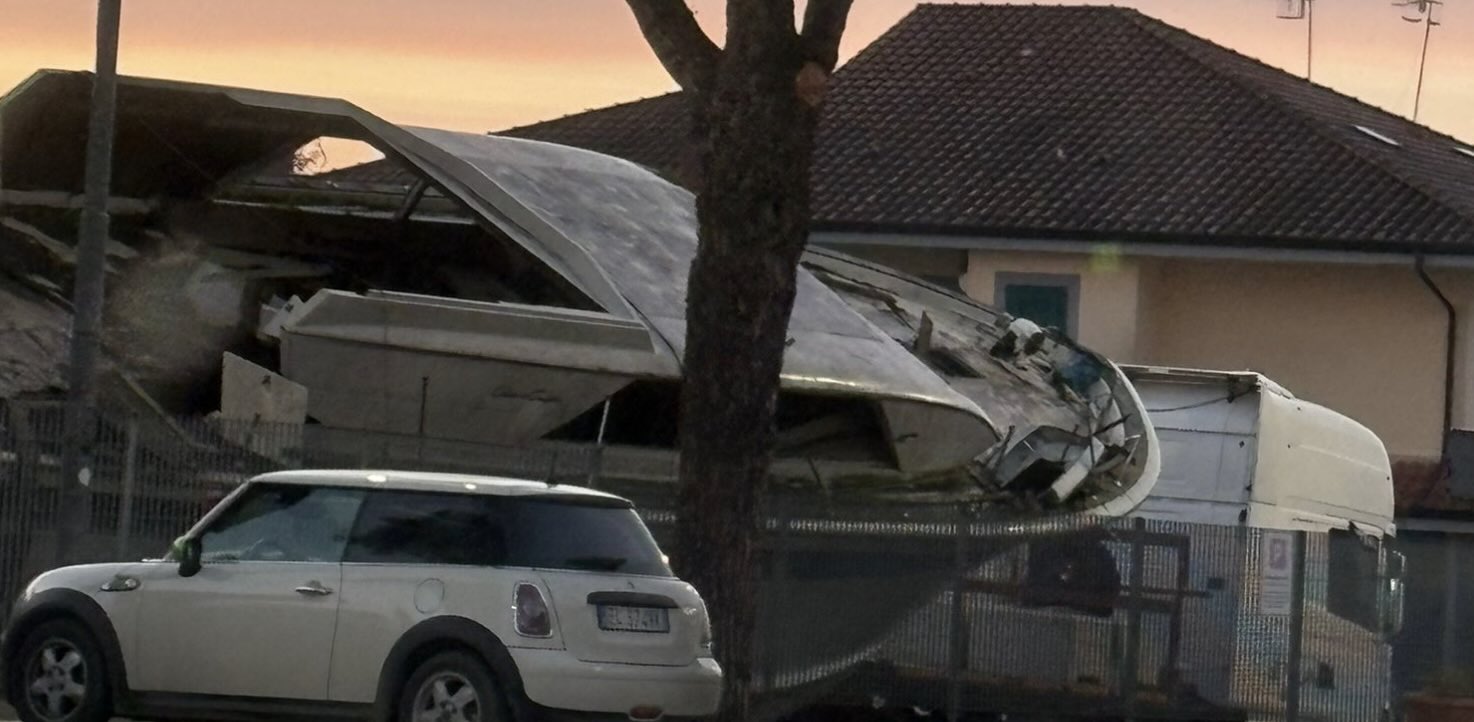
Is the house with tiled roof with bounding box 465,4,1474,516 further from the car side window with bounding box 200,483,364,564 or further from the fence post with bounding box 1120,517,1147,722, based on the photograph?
the car side window with bounding box 200,483,364,564

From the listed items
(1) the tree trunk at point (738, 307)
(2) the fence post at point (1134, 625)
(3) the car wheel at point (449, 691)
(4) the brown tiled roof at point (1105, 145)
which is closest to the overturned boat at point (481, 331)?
(2) the fence post at point (1134, 625)

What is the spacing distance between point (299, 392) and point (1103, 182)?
2339cm

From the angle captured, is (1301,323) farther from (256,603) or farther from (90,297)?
(256,603)

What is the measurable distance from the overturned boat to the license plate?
4189 mm

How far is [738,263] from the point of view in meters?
13.4

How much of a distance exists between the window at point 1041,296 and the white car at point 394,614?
25.0m

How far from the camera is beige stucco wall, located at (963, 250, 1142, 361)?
120ft

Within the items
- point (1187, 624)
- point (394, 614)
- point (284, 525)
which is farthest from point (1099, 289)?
point (394, 614)

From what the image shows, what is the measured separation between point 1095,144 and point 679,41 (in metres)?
26.0

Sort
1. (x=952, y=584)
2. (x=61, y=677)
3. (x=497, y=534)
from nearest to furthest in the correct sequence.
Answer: (x=497, y=534) < (x=61, y=677) < (x=952, y=584)

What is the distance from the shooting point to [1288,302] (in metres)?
37.0

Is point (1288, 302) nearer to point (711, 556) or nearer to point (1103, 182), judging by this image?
point (1103, 182)

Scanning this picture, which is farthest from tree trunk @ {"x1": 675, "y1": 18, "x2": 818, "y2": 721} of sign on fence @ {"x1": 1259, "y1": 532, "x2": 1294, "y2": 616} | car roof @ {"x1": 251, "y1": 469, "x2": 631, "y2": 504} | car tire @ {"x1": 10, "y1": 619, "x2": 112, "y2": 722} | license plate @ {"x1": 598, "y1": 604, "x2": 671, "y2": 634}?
sign on fence @ {"x1": 1259, "y1": 532, "x2": 1294, "y2": 616}

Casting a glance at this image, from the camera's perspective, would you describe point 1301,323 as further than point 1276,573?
Yes
